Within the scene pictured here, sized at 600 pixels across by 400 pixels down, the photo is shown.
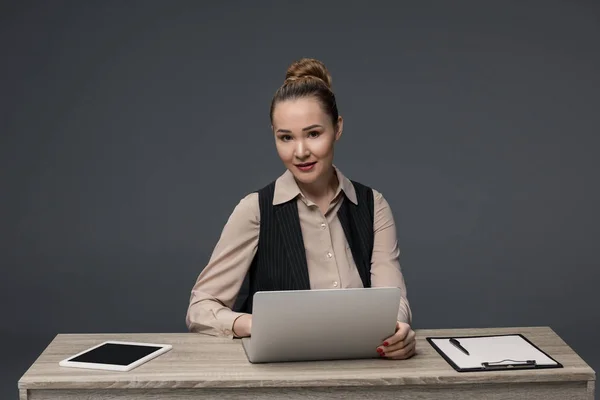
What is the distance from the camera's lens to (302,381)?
2.63 meters

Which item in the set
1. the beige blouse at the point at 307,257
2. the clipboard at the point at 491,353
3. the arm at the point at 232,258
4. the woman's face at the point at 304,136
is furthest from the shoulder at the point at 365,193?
the clipboard at the point at 491,353

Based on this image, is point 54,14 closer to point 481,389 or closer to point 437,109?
point 437,109

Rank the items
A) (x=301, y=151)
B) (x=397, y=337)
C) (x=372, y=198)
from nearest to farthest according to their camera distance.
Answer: (x=397, y=337)
(x=301, y=151)
(x=372, y=198)

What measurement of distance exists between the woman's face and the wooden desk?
2.39ft

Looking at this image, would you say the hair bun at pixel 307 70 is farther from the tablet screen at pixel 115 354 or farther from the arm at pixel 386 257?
the tablet screen at pixel 115 354

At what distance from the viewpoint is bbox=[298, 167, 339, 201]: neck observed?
3385mm

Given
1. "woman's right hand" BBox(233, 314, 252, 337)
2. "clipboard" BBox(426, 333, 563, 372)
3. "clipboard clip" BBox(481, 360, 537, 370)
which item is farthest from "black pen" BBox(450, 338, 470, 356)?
"woman's right hand" BBox(233, 314, 252, 337)

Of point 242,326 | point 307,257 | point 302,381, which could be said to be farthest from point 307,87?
point 302,381

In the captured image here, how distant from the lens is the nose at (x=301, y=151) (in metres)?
3.18

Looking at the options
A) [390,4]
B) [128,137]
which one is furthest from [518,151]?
[128,137]

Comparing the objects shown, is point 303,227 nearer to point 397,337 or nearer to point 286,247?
point 286,247

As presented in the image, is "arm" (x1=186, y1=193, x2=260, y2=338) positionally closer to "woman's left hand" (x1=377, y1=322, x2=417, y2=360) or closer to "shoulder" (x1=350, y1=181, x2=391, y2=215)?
"shoulder" (x1=350, y1=181, x2=391, y2=215)

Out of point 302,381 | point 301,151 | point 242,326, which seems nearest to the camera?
point 302,381

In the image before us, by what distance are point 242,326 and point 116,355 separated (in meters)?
0.42
